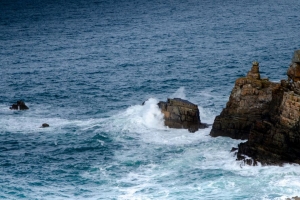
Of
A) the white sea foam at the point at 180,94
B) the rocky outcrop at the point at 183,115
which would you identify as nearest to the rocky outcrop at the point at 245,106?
the rocky outcrop at the point at 183,115

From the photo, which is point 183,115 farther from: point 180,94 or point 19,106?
point 19,106

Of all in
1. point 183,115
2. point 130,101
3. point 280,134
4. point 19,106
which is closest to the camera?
point 280,134

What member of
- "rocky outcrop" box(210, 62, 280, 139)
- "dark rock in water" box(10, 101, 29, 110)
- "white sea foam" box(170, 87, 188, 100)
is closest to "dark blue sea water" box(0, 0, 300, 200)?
"white sea foam" box(170, 87, 188, 100)

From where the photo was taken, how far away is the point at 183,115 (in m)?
81.3

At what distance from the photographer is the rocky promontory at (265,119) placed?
217 ft

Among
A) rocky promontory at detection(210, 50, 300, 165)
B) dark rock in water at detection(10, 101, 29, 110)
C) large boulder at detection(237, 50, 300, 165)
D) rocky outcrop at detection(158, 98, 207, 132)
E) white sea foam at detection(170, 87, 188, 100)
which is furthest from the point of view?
white sea foam at detection(170, 87, 188, 100)

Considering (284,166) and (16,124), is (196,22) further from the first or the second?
(284,166)

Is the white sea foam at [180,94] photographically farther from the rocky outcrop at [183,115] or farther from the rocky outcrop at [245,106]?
the rocky outcrop at [245,106]

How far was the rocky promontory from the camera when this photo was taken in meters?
66.0

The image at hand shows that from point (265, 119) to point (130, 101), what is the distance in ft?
110

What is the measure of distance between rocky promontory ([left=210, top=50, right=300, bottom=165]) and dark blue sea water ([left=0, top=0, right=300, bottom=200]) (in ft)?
4.92

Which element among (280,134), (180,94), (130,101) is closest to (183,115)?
(280,134)

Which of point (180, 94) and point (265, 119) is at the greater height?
point (180, 94)

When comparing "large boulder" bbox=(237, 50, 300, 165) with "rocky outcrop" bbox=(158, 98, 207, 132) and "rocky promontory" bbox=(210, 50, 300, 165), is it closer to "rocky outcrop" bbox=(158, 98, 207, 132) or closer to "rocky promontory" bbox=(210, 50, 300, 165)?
"rocky promontory" bbox=(210, 50, 300, 165)
